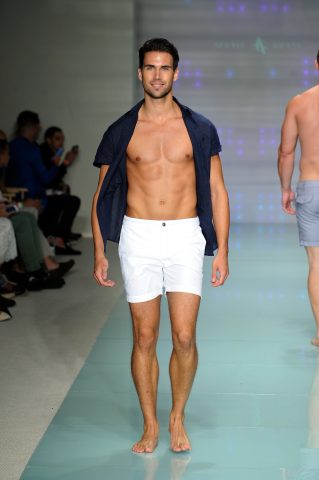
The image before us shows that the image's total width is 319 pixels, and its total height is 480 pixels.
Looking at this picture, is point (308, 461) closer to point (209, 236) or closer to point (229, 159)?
point (209, 236)

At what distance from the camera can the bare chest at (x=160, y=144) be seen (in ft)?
9.80

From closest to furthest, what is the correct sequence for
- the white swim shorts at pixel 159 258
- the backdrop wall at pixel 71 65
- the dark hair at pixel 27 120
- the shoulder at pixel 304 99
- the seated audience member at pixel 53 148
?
1. the white swim shorts at pixel 159 258
2. the shoulder at pixel 304 99
3. the dark hair at pixel 27 120
4. the seated audience member at pixel 53 148
5. the backdrop wall at pixel 71 65

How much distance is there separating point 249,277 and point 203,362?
8.01 feet

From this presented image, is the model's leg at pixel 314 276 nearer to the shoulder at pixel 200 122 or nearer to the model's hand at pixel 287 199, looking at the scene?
the model's hand at pixel 287 199

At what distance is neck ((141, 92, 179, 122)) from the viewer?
2.97 m

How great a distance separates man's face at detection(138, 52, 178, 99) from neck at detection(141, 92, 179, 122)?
45mm

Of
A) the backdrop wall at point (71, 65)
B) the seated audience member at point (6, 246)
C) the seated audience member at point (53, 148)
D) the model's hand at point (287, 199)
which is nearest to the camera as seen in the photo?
the model's hand at point (287, 199)

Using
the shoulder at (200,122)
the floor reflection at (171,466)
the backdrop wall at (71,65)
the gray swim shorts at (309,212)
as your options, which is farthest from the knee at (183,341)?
the backdrop wall at (71,65)

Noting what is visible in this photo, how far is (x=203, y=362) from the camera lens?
166 inches

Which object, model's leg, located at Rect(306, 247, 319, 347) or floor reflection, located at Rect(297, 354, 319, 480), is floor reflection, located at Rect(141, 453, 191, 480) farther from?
model's leg, located at Rect(306, 247, 319, 347)

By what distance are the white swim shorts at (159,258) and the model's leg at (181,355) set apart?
0.04 m

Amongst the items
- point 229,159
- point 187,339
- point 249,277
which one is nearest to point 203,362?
point 187,339

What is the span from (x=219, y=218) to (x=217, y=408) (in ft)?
2.75

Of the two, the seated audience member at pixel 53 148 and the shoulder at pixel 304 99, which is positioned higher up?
the shoulder at pixel 304 99
